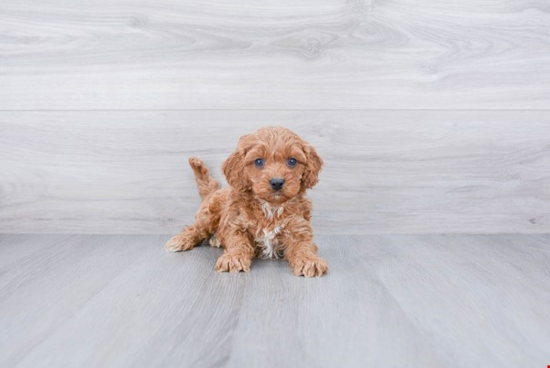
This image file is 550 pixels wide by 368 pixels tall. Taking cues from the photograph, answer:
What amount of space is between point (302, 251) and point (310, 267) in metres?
0.09

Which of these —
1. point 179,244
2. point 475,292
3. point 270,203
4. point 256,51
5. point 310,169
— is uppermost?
point 256,51

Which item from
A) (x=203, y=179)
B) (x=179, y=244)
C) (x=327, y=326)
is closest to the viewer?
(x=327, y=326)

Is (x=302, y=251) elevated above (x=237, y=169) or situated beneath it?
situated beneath

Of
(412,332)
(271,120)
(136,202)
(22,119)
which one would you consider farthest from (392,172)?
(22,119)

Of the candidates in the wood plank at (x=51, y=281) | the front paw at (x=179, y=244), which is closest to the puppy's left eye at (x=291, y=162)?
the front paw at (x=179, y=244)

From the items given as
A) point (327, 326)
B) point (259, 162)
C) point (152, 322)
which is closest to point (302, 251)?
point (259, 162)

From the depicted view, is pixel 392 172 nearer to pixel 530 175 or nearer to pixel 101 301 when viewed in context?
pixel 530 175

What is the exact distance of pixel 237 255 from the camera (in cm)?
130

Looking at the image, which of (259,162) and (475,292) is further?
(259,162)

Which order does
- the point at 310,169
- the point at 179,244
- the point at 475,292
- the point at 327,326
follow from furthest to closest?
the point at 179,244
the point at 310,169
the point at 475,292
the point at 327,326

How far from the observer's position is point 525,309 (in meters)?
1.02

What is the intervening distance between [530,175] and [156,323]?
1614mm

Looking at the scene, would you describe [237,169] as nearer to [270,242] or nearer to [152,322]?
[270,242]

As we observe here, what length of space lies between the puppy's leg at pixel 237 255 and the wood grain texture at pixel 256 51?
59 centimetres
